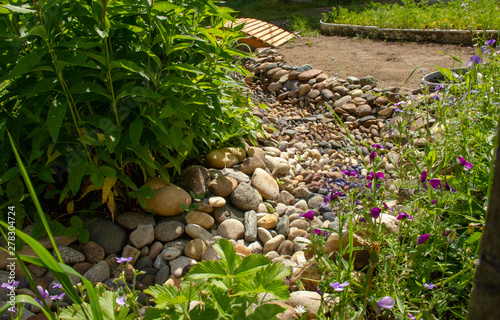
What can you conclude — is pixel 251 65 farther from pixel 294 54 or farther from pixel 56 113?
pixel 56 113

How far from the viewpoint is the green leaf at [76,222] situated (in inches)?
84.6

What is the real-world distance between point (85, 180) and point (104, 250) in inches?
16.3

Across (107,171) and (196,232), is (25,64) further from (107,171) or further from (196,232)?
(196,232)

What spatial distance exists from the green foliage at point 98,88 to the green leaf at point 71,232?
0.19 m

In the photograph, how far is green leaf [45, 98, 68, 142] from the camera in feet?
5.65

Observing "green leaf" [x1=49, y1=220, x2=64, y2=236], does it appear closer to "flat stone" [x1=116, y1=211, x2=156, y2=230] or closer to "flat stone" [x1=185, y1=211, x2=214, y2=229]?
"flat stone" [x1=116, y1=211, x2=156, y2=230]

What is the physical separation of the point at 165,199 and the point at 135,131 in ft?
2.02

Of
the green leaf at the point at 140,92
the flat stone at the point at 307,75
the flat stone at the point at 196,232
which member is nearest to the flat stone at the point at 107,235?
the flat stone at the point at 196,232

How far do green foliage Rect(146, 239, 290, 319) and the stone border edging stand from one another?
5669 mm

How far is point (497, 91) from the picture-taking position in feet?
8.14

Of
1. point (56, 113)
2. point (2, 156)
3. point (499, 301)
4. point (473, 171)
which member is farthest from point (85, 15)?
point (473, 171)

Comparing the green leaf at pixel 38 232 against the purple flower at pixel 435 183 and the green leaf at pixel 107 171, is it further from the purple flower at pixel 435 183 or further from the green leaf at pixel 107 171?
the purple flower at pixel 435 183

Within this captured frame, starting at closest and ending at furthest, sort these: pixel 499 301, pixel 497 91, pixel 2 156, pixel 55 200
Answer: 1. pixel 499 301
2. pixel 2 156
3. pixel 55 200
4. pixel 497 91

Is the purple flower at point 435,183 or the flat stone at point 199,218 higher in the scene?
the purple flower at point 435,183
